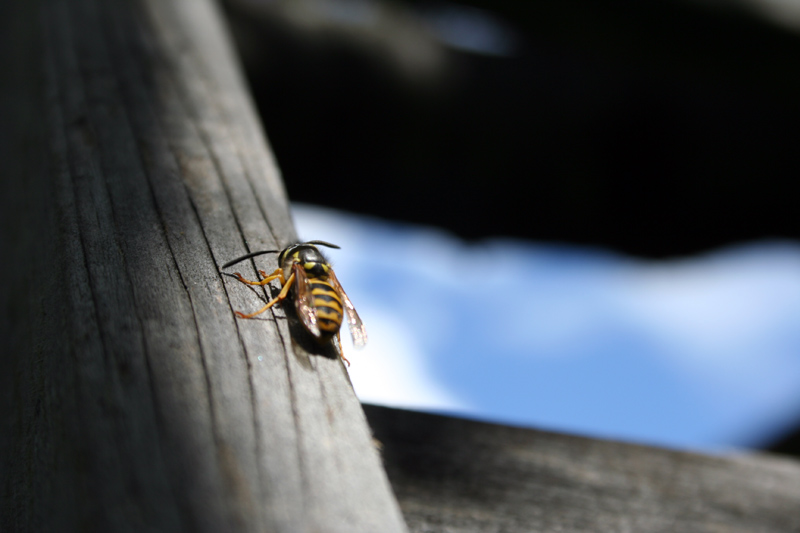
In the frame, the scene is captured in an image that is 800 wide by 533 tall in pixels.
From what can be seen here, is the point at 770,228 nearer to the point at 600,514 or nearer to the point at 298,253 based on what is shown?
the point at 600,514

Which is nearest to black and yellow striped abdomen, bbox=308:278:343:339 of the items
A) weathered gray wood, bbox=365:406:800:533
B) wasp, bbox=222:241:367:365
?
wasp, bbox=222:241:367:365

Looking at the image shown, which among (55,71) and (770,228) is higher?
(770,228)

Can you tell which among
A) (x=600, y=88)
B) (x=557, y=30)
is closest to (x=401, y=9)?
(x=557, y=30)

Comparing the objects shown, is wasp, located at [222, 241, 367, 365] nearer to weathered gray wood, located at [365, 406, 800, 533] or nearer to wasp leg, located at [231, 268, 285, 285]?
wasp leg, located at [231, 268, 285, 285]

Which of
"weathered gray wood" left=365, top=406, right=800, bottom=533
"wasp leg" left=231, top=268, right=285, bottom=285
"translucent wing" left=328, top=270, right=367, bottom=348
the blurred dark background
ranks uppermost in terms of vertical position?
the blurred dark background

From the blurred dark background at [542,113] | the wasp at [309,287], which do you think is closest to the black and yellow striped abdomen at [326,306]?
the wasp at [309,287]

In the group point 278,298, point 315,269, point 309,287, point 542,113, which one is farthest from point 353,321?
point 542,113

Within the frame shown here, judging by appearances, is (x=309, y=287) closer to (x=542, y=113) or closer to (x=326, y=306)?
(x=326, y=306)

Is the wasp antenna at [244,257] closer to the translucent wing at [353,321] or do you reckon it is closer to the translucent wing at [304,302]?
the translucent wing at [304,302]
